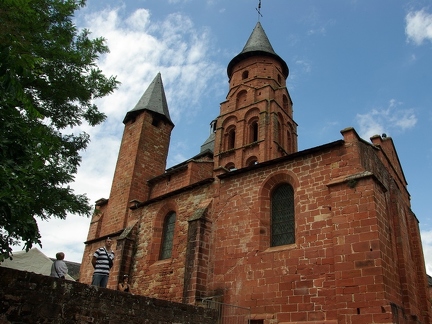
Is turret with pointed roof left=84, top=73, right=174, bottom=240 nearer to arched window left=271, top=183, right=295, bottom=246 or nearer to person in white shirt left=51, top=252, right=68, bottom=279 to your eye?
arched window left=271, top=183, right=295, bottom=246

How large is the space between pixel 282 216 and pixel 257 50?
20203 millimetres

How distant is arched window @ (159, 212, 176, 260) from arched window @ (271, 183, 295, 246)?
4.94m

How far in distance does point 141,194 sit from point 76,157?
38.6 ft

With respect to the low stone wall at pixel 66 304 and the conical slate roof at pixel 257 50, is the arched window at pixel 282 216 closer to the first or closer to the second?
the low stone wall at pixel 66 304

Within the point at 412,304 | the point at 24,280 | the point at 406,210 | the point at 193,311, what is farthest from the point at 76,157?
the point at 406,210

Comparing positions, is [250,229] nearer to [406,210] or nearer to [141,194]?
[406,210]

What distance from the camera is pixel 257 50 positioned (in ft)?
95.7

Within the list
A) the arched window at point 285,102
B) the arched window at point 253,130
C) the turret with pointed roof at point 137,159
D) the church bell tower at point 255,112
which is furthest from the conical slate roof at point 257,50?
the turret with pointed roof at point 137,159

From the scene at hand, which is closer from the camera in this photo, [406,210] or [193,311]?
[193,311]

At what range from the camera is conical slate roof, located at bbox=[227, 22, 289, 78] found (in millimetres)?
29359

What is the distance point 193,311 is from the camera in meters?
9.78

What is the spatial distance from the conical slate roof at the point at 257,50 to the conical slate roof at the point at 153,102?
6.53 meters

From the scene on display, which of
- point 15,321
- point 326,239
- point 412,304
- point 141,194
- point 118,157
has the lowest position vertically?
point 15,321

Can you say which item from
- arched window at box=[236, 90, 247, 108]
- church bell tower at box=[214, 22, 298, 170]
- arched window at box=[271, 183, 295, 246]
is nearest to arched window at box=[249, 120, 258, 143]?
church bell tower at box=[214, 22, 298, 170]
